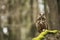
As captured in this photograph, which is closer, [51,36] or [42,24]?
[51,36]

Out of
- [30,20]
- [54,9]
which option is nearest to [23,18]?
[30,20]

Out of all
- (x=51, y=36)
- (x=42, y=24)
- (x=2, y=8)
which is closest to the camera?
(x=51, y=36)

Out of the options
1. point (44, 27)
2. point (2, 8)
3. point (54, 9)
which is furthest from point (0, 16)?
point (44, 27)

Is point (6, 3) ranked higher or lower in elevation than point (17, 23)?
higher

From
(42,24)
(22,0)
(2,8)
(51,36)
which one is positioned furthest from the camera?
(22,0)

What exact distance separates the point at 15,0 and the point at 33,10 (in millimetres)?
1384

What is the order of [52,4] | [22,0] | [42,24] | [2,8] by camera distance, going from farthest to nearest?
[22,0] < [2,8] < [52,4] < [42,24]

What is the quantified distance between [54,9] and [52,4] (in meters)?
0.30

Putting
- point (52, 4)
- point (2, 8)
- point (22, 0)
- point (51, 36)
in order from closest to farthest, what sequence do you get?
point (51, 36) < point (52, 4) < point (2, 8) < point (22, 0)

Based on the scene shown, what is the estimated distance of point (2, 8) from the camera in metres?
14.3

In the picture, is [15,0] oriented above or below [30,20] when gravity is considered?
above

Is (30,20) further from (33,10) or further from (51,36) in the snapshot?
(51,36)

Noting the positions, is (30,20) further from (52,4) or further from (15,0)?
(52,4)

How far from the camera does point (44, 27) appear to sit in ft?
17.6
